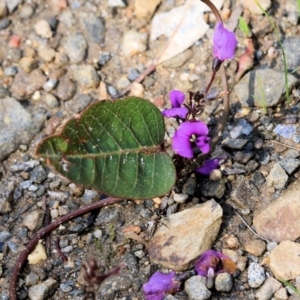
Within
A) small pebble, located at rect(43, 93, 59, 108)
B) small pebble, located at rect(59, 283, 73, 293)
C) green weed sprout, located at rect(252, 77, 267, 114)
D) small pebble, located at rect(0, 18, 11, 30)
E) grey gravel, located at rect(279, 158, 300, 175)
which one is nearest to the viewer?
small pebble, located at rect(59, 283, 73, 293)

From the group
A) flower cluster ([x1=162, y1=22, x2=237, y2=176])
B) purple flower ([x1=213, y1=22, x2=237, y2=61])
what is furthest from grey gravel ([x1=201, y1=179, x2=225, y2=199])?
purple flower ([x1=213, y1=22, x2=237, y2=61])

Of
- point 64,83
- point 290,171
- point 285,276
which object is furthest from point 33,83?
point 285,276

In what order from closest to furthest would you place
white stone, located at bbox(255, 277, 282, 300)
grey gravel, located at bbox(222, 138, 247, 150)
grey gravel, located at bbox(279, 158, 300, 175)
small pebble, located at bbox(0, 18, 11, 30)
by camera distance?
white stone, located at bbox(255, 277, 282, 300) → grey gravel, located at bbox(279, 158, 300, 175) → grey gravel, located at bbox(222, 138, 247, 150) → small pebble, located at bbox(0, 18, 11, 30)

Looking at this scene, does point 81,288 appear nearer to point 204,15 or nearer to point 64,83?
point 64,83

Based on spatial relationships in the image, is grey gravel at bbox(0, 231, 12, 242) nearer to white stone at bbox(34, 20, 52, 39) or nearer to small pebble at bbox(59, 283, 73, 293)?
small pebble at bbox(59, 283, 73, 293)

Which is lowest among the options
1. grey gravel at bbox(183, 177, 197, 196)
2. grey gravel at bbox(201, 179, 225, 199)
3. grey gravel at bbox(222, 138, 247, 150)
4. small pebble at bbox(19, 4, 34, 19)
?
grey gravel at bbox(201, 179, 225, 199)

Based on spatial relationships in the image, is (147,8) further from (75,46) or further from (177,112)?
(177,112)

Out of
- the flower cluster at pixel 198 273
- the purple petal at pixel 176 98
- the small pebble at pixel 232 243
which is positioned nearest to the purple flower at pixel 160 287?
the flower cluster at pixel 198 273
